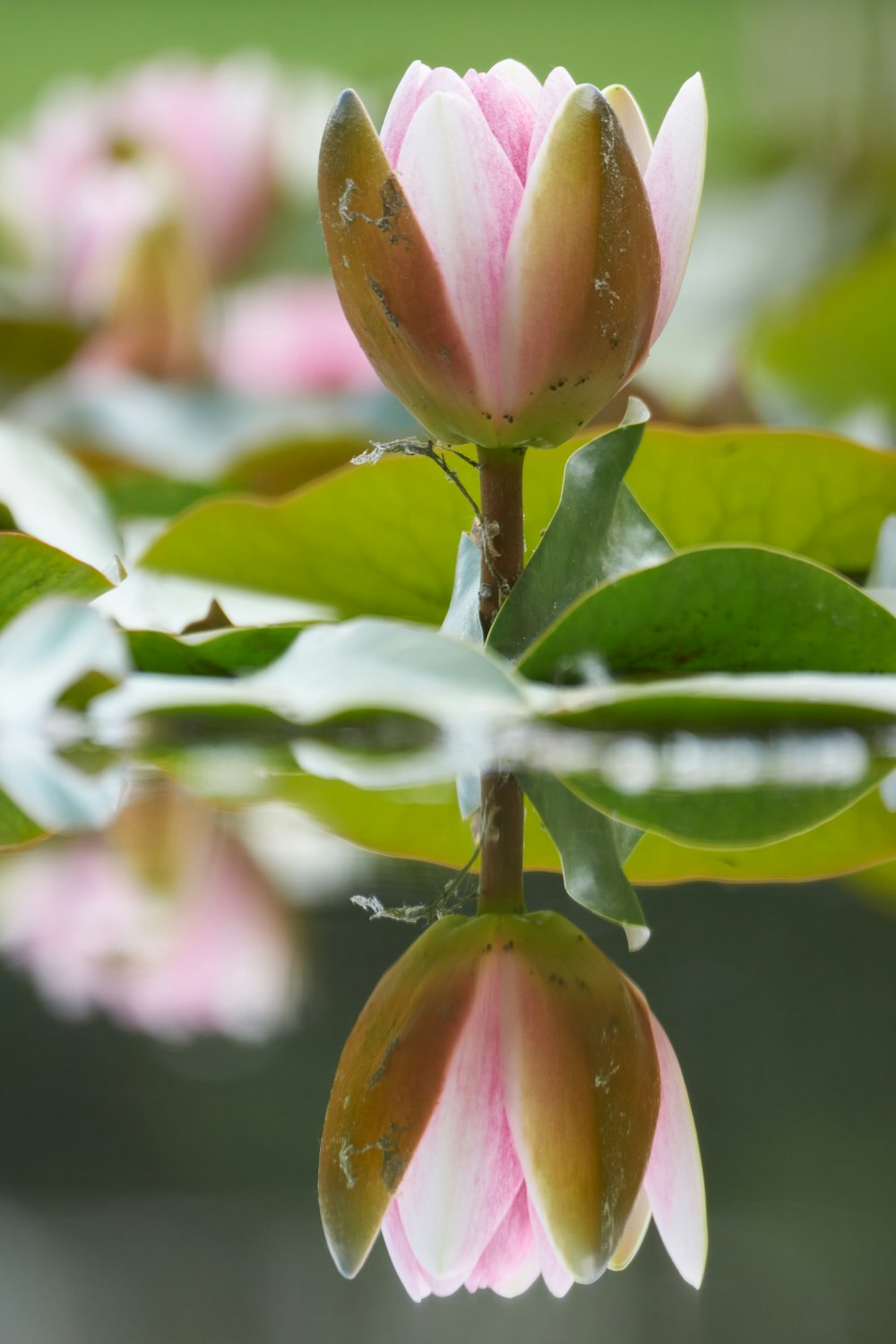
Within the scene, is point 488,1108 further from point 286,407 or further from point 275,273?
point 275,273

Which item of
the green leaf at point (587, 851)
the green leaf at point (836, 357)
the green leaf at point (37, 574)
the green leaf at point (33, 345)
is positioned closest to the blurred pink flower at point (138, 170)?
the green leaf at point (33, 345)

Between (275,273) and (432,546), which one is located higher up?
(432,546)

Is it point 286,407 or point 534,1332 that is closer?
point 534,1332

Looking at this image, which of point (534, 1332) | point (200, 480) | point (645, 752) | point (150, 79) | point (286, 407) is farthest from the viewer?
point (150, 79)

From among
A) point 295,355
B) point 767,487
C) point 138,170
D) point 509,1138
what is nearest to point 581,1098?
point 509,1138

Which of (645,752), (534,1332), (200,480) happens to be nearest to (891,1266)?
(534,1332)

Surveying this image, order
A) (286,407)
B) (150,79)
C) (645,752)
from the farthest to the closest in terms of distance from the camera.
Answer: (150,79) < (286,407) < (645,752)

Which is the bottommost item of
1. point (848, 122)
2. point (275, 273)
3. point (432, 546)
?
point (275, 273)
